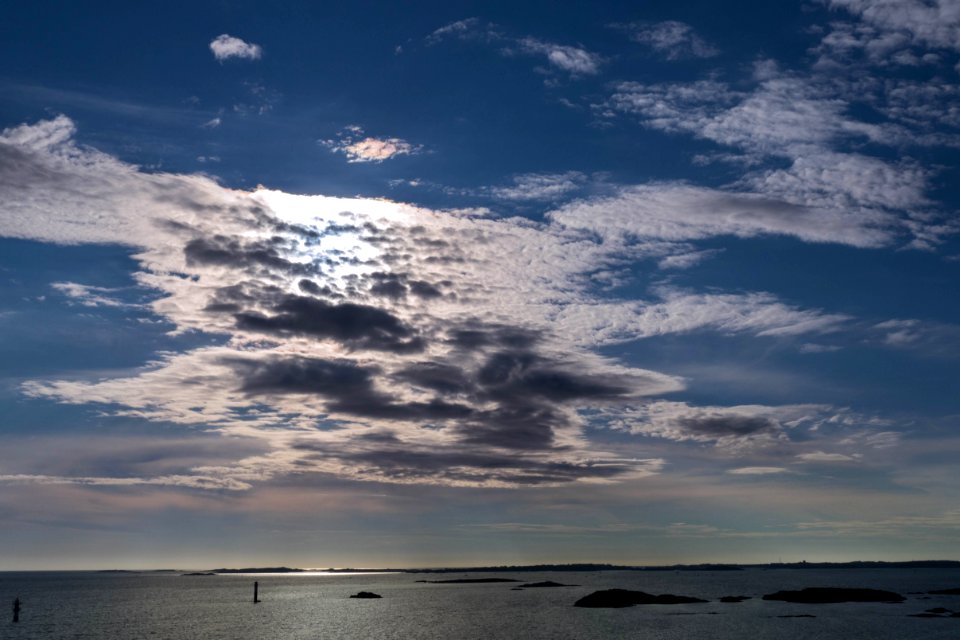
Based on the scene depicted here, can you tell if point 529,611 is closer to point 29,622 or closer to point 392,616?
point 392,616

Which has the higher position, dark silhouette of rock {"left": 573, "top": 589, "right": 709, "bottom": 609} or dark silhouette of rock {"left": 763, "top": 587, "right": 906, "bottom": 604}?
dark silhouette of rock {"left": 763, "top": 587, "right": 906, "bottom": 604}

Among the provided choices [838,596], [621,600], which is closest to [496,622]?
[621,600]

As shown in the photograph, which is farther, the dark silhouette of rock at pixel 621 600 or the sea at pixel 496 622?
the dark silhouette of rock at pixel 621 600

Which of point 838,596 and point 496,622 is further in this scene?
point 838,596

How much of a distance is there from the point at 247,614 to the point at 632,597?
70757mm

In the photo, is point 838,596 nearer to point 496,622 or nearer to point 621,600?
point 621,600

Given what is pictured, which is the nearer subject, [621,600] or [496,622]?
[496,622]

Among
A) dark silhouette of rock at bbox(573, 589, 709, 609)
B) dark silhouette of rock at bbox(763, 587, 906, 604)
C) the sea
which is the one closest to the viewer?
the sea

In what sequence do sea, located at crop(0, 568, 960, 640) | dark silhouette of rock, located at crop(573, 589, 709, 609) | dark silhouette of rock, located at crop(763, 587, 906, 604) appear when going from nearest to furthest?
sea, located at crop(0, 568, 960, 640) < dark silhouette of rock, located at crop(763, 587, 906, 604) < dark silhouette of rock, located at crop(573, 589, 709, 609)

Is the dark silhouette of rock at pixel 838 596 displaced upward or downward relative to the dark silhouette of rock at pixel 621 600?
upward

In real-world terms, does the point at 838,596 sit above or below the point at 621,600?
above

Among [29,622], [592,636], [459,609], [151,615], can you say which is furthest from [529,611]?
[29,622]

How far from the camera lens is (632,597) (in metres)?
163

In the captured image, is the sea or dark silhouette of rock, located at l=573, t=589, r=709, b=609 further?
dark silhouette of rock, located at l=573, t=589, r=709, b=609
